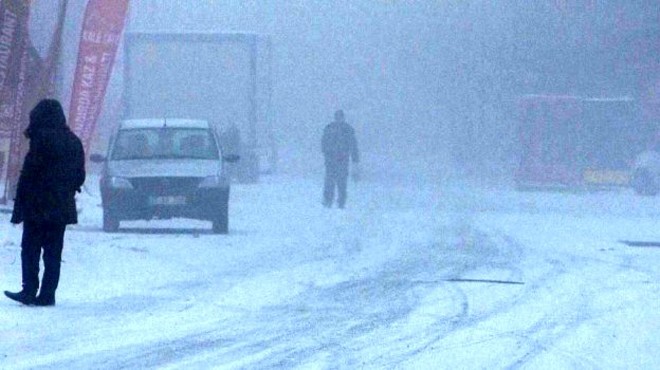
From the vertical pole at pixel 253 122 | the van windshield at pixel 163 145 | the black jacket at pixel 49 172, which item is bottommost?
the vertical pole at pixel 253 122

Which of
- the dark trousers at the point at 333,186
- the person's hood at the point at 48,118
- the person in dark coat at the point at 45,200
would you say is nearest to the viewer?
the person in dark coat at the point at 45,200

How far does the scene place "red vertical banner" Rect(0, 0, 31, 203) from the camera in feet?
70.0

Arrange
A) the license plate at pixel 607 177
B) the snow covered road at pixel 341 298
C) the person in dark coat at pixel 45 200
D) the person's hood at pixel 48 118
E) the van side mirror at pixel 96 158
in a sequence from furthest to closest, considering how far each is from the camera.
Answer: the license plate at pixel 607 177 → the van side mirror at pixel 96 158 → the person's hood at pixel 48 118 → the person in dark coat at pixel 45 200 → the snow covered road at pixel 341 298

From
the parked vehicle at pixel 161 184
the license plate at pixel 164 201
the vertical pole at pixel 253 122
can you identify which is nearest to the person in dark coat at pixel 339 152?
the parked vehicle at pixel 161 184

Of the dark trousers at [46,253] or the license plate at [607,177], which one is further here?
the license plate at [607,177]

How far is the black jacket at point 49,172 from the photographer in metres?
12.2

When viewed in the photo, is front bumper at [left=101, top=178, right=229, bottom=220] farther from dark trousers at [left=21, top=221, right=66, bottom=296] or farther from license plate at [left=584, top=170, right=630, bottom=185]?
license plate at [left=584, top=170, right=630, bottom=185]

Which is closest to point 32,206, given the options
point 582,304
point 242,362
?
point 242,362

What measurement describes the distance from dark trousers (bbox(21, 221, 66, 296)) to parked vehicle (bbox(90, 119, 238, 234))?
852cm

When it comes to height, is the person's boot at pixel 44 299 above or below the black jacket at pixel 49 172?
below

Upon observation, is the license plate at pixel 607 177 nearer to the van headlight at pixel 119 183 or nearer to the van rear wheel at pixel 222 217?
the van rear wheel at pixel 222 217

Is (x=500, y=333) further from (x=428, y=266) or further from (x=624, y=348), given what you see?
(x=428, y=266)

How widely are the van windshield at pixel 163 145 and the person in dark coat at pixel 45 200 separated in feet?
30.6

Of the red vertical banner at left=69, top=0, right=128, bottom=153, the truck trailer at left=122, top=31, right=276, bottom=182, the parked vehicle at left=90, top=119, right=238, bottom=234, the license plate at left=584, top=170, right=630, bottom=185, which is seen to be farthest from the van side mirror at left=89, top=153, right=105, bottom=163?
the license plate at left=584, top=170, right=630, bottom=185
